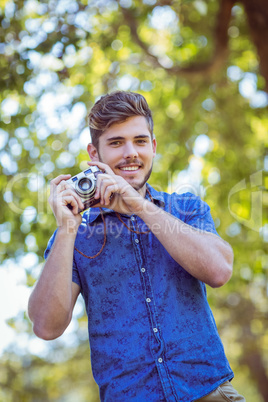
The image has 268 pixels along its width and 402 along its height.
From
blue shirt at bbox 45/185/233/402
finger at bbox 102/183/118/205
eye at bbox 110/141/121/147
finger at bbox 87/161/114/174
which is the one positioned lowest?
blue shirt at bbox 45/185/233/402

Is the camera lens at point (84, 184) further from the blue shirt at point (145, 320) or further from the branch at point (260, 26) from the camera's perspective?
the branch at point (260, 26)

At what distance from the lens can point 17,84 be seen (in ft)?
17.8

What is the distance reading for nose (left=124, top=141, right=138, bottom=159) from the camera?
2.68m

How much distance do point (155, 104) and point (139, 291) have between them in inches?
268

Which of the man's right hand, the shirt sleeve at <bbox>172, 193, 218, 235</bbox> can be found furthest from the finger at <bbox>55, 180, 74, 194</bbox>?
the shirt sleeve at <bbox>172, 193, 218, 235</bbox>

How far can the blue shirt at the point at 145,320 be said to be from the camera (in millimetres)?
2137

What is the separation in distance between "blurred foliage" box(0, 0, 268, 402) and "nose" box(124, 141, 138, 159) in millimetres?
2924

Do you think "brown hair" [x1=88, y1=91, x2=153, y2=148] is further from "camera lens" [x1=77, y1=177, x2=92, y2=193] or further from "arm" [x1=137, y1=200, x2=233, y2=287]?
"arm" [x1=137, y1=200, x2=233, y2=287]

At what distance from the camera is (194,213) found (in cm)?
263

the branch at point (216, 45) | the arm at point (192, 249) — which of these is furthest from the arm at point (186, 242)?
the branch at point (216, 45)

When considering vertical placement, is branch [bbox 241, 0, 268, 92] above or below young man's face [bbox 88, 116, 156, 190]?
above

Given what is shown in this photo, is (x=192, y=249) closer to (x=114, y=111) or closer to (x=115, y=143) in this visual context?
(x=115, y=143)

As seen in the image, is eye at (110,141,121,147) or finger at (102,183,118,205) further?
eye at (110,141,121,147)

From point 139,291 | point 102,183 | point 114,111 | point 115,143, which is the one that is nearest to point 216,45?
point 114,111
